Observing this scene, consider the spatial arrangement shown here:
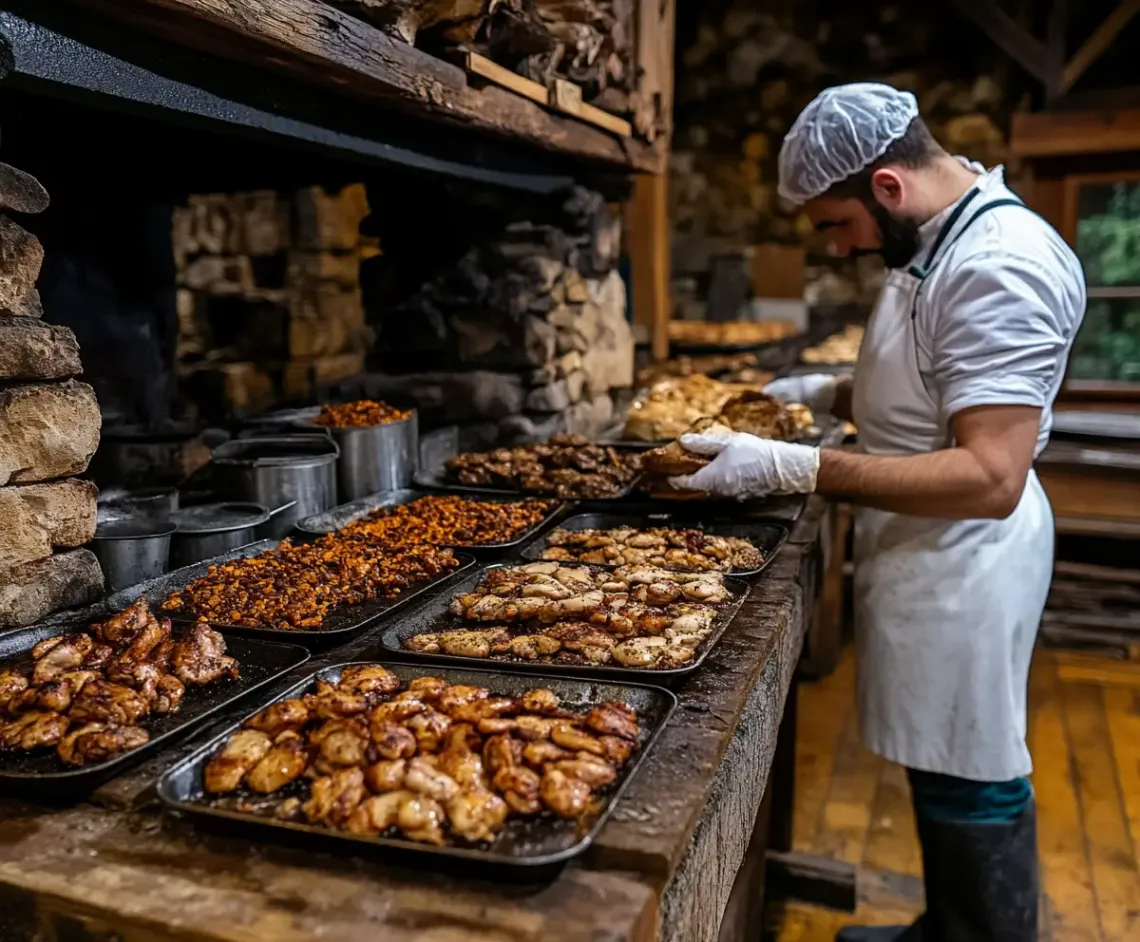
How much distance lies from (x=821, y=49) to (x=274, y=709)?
9530 mm

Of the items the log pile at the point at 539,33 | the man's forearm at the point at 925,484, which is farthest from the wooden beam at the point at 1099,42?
the man's forearm at the point at 925,484

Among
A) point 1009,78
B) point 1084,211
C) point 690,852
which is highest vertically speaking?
point 1009,78

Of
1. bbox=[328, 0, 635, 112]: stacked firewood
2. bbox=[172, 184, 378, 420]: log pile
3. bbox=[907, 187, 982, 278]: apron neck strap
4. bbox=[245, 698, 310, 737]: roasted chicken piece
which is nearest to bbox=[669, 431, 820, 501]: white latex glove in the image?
bbox=[907, 187, 982, 278]: apron neck strap

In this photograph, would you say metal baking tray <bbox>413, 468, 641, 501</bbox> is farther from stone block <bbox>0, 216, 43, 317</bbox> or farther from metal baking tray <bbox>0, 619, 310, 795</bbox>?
stone block <bbox>0, 216, 43, 317</bbox>

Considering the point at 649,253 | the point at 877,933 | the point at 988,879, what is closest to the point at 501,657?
the point at 988,879

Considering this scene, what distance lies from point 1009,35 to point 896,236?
248 inches

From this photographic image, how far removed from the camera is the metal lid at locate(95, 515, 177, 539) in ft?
7.99

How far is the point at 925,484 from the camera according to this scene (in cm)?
257

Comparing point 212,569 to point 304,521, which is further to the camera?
point 304,521

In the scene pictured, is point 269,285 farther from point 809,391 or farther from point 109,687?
point 109,687

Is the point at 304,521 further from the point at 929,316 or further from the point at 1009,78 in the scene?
the point at 1009,78

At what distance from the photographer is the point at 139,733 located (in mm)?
1643

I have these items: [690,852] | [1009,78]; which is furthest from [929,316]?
[1009,78]

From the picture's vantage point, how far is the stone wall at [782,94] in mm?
9102
